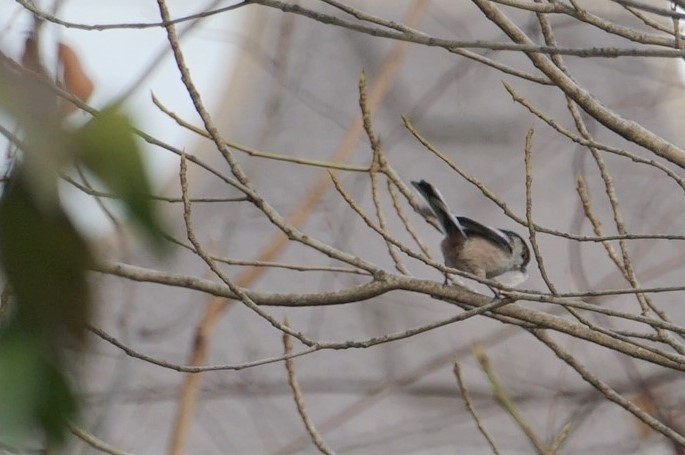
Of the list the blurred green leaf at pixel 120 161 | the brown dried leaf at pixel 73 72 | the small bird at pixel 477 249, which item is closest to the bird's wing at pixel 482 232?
the small bird at pixel 477 249

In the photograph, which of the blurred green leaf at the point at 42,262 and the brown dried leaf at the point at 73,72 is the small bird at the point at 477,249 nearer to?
the brown dried leaf at the point at 73,72

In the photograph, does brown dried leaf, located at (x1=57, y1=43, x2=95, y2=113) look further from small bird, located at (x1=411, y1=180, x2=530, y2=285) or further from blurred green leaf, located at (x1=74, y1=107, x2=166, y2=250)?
small bird, located at (x1=411, y1=180, x2=530, y2=285)

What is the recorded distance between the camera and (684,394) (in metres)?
4.20

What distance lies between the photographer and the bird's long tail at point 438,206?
2.48 metres

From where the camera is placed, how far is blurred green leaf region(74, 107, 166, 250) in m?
0.46

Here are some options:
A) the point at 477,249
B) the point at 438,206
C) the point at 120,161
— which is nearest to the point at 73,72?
the point at 120,161

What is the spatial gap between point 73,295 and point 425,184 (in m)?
2.03

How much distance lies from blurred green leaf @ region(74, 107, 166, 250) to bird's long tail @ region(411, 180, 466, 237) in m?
1.97

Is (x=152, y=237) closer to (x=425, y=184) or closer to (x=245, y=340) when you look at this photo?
(x=425, y=184)

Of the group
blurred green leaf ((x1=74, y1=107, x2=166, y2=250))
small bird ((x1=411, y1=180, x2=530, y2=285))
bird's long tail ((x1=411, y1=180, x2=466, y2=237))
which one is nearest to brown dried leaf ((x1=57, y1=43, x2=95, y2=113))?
blurred green leaf ((x1=74, y1=107, x2=166, y2=250))

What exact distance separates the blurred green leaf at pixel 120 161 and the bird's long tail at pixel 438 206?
6.45ft

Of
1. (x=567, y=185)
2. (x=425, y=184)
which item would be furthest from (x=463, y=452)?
(x=425, y=184)

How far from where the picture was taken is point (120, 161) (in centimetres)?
47

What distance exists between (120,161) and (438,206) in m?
2.12
